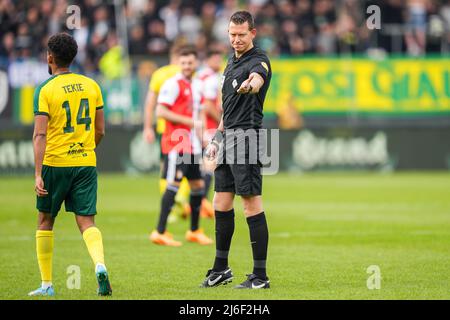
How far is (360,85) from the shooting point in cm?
2650

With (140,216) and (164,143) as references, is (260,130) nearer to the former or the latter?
(164,143)

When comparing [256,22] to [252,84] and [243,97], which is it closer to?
[243,97]

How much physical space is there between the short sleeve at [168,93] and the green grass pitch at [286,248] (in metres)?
1.80

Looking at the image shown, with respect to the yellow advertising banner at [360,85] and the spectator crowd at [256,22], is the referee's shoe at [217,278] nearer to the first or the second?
the spectator crowd at [256,22]

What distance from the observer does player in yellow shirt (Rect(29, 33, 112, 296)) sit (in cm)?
808

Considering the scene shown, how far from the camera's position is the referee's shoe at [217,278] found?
343 inches

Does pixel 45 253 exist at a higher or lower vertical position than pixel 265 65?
lower

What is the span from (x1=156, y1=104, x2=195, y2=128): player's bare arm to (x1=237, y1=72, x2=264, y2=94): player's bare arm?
4.13 m

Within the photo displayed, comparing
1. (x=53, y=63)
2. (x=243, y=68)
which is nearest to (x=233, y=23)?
(x=243, y=68)

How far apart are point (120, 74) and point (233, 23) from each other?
663 inches

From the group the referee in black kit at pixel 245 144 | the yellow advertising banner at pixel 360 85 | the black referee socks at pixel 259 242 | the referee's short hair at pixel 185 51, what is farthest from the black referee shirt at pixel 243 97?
the yellow advertising banner at pixel 360 85

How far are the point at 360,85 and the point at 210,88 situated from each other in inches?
477

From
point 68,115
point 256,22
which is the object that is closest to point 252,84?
point 68,115
